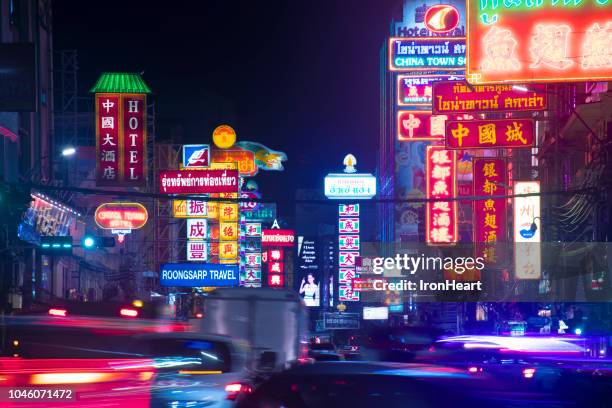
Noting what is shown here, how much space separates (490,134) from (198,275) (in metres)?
22.0

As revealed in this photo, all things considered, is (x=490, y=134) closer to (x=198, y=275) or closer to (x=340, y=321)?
(x=198, y=275)

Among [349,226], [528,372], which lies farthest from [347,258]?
[528,372]

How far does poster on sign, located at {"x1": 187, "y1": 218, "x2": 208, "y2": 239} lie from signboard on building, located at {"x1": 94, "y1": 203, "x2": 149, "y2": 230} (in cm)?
959

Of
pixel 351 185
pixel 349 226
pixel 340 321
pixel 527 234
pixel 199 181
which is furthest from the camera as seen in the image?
pixel 340 321

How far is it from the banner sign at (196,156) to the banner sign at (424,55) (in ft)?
35.0

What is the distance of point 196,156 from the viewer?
50.8 m

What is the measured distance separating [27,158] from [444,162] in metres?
17.6

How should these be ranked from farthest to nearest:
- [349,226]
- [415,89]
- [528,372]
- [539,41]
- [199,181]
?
[349,226]
[415,89]
[199,181]
[539,41]
[528,372]

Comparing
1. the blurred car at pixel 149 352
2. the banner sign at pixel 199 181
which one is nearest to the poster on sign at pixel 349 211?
the banner sign at pixel 199 181

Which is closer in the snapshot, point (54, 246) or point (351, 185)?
point (54, 246)

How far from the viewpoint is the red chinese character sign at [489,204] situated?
36.2m

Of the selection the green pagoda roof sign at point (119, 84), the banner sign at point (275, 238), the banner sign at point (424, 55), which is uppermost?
the banner sign at point (424, 55)

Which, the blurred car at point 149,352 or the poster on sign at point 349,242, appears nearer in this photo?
the blurred car at point 149,352

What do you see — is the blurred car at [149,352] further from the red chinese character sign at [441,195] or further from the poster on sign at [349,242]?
the poster on sign at [349,242]
